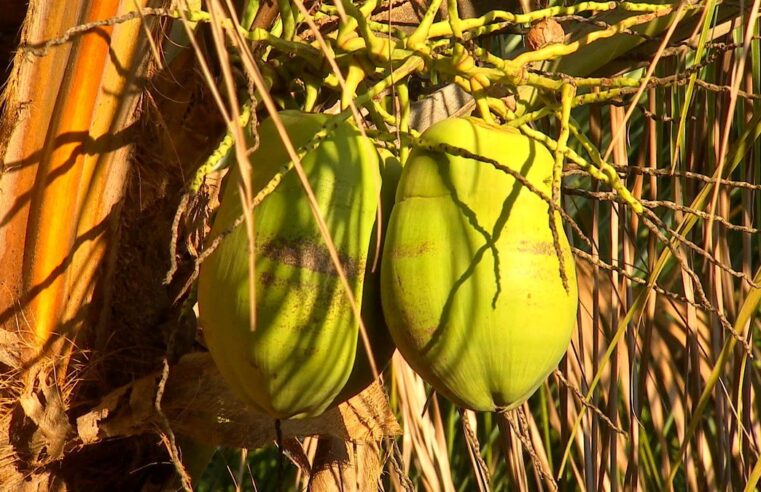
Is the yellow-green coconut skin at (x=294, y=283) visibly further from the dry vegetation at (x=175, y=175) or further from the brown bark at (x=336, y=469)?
the brown bark at (x=336, y=469)

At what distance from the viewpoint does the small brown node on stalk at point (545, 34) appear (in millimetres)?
1012

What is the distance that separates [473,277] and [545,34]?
11.7 inches

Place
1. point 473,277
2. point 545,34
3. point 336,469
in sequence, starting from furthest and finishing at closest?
point 336,469, point 545,34, point 473,277

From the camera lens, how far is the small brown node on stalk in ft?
3.32

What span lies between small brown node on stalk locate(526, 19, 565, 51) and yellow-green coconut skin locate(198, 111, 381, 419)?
8.5 inches

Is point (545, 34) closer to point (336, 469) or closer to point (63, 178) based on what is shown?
point (63, 178)

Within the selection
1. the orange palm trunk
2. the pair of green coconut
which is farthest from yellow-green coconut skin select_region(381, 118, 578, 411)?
the orange palm trunk

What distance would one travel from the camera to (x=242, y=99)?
1.11 m

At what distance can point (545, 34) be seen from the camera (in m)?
1.01

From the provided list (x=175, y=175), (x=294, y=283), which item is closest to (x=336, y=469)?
(x=175, y=175)

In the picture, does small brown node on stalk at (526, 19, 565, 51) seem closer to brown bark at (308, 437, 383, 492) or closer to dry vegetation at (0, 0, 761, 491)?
dry vegetation at (0, 0, 761, 491)

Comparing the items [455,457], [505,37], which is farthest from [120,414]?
[455,457]

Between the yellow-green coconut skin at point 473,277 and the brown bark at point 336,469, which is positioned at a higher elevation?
the yellow-green coconut skin at point 473,277

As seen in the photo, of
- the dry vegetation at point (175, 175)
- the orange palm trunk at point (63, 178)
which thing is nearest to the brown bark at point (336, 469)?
the dry vegetation at point (175, 175)
